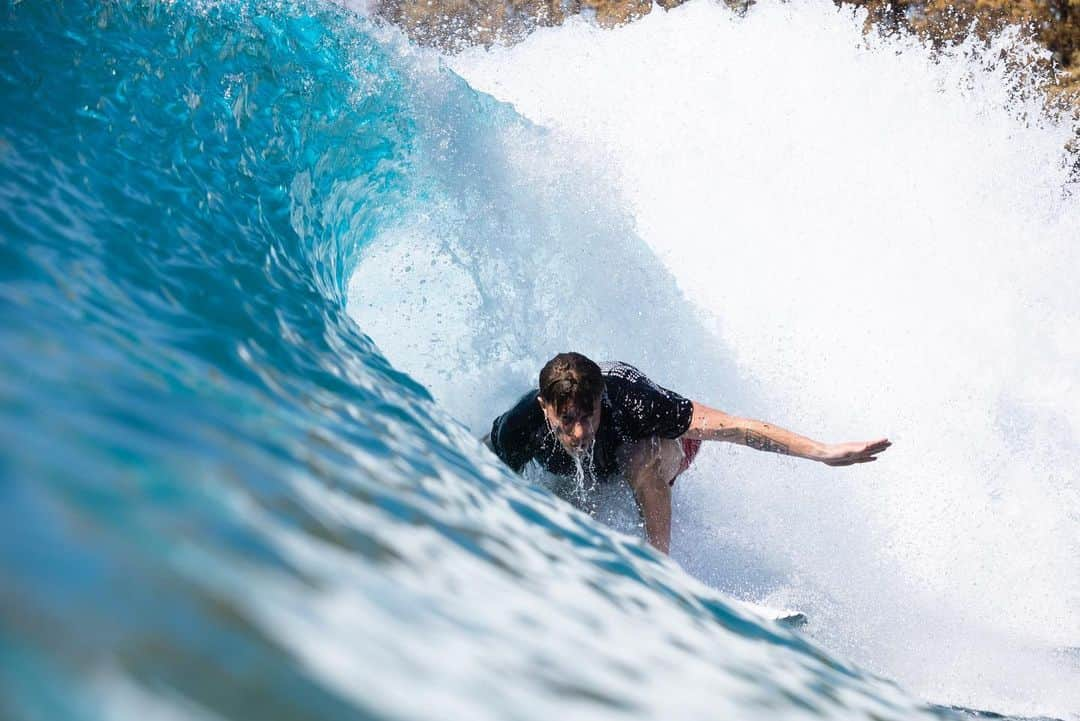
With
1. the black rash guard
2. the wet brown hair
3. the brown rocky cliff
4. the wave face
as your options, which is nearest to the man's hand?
the black rash guard

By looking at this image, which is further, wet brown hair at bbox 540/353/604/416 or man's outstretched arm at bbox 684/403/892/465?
man's outstretched arm at bbox 684/403/892/465

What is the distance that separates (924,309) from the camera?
582 centimetres

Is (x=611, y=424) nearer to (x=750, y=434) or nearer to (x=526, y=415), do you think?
(x=526, y=415)

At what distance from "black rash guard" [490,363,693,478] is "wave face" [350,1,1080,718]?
1.27 ft

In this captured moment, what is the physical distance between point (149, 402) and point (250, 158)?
2.74 m

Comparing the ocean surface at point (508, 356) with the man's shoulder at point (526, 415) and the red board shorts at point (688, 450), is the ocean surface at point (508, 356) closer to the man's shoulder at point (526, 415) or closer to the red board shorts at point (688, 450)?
the red board shorts at point (688, 450)

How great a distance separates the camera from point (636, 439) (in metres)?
3.34

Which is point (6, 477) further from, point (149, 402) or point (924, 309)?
point (924, 309)

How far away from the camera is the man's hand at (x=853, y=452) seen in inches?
122

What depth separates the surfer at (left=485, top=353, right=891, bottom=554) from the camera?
3.21m

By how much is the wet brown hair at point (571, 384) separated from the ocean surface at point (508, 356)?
0.38 meters

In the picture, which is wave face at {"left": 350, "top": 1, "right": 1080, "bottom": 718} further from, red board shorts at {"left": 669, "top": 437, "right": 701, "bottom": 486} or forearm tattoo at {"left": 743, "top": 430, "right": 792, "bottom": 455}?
forearm tattoo at {"left": 743, "top": 430, "right": 792, "bottom": 455}

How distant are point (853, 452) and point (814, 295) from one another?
2.62 metres

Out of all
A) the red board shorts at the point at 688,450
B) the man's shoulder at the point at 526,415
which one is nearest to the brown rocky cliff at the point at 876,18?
the red board shorts at the point at 688,450
